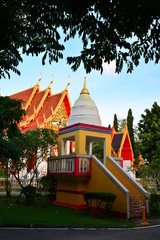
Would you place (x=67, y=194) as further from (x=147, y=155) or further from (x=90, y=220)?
(x=147, y=155)

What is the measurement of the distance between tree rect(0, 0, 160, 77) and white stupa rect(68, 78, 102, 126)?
9989mm

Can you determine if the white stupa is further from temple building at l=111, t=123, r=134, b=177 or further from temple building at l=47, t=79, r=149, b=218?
temple building at l=111, t=123, r=134, b=177

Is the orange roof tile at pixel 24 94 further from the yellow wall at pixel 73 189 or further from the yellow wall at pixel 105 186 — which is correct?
the yellow wall at pixel 105 186

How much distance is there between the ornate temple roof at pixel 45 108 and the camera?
3078 cm

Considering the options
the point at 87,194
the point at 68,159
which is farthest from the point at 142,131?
the point at 87,194

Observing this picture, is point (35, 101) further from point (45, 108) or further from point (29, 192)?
point (29, 192)

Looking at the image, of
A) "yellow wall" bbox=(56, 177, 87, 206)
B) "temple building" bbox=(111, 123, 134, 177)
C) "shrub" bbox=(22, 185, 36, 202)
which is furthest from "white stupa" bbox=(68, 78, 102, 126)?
"temple building" bbox=(111, 123, 134, 177)

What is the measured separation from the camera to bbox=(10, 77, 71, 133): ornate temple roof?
30781 mm

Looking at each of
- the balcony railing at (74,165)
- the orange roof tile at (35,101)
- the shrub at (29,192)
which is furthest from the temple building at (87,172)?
the orange roof tile at (35,101)

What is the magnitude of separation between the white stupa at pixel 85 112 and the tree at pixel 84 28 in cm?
999

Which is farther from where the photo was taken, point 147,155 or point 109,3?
point 147,155

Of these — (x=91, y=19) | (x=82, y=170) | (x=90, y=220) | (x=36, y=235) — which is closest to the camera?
(x=91, y=19)

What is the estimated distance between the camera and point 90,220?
376 inches

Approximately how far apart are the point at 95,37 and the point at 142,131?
20009 mm
